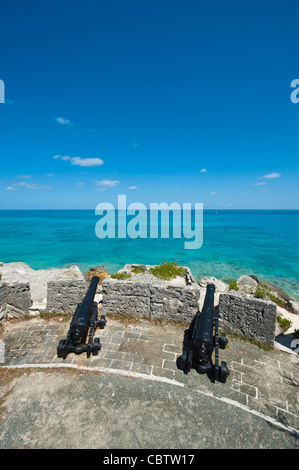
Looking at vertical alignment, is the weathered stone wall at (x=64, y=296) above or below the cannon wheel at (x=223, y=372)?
above

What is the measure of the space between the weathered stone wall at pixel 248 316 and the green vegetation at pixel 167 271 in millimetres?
1997

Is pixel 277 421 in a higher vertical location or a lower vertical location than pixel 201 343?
lower

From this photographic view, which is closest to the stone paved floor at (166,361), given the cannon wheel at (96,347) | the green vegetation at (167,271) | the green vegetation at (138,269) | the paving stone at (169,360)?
the paving stone at (169,360)

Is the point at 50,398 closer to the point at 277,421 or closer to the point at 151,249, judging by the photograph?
the point at 277,421

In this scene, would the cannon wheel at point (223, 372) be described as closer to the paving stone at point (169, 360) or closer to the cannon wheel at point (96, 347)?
the paving stone at point (169, 360)

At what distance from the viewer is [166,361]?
18.6ft

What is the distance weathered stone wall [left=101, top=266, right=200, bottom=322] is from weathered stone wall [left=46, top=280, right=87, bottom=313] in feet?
3.00

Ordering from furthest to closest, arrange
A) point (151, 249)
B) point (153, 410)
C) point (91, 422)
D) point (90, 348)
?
point (151, 249) → point (90, 348) → point (153, 410) → point (91, 422)

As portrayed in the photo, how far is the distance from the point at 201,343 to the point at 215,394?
1.18 m

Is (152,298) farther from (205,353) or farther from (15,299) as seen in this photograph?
(15,299)

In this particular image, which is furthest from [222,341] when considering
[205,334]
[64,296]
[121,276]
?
[64,296]

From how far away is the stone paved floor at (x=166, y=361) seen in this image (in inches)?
187
